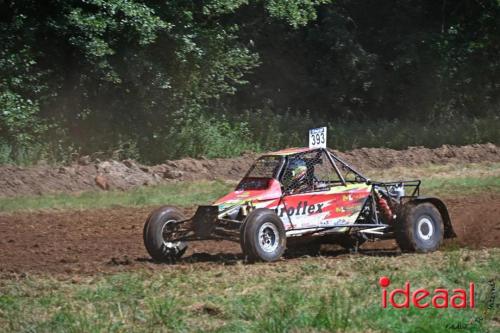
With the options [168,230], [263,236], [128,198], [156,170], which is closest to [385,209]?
[263,236]

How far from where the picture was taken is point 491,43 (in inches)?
1361

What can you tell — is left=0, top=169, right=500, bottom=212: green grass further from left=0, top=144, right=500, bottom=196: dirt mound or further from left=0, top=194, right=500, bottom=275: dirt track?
left=0, top=194, right=500, bottom=275: dirt track

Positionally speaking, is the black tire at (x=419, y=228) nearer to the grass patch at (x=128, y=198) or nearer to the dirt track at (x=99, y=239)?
the dirt track at (x=99, y=239)

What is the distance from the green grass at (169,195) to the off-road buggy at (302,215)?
21.1ft

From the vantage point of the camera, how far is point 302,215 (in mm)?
11984

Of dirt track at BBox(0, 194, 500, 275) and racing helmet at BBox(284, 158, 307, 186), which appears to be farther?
racing helmet at BBox(284, 158, 307, 186)

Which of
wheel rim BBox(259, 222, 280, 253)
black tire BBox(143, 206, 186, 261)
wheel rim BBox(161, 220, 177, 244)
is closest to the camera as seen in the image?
wheel rim BBox(259, 222, 280, 253)

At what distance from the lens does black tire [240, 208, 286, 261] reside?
10945 mm

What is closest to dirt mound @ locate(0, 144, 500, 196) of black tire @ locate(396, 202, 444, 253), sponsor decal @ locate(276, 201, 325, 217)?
sponsor decal @ locate(276, 201, 325, 217)

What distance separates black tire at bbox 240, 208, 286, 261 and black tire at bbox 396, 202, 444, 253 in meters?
1.83

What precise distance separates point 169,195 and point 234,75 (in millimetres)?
9166

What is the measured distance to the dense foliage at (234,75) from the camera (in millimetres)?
23969

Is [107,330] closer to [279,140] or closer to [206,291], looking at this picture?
[206,291]

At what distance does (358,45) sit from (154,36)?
1296cm
